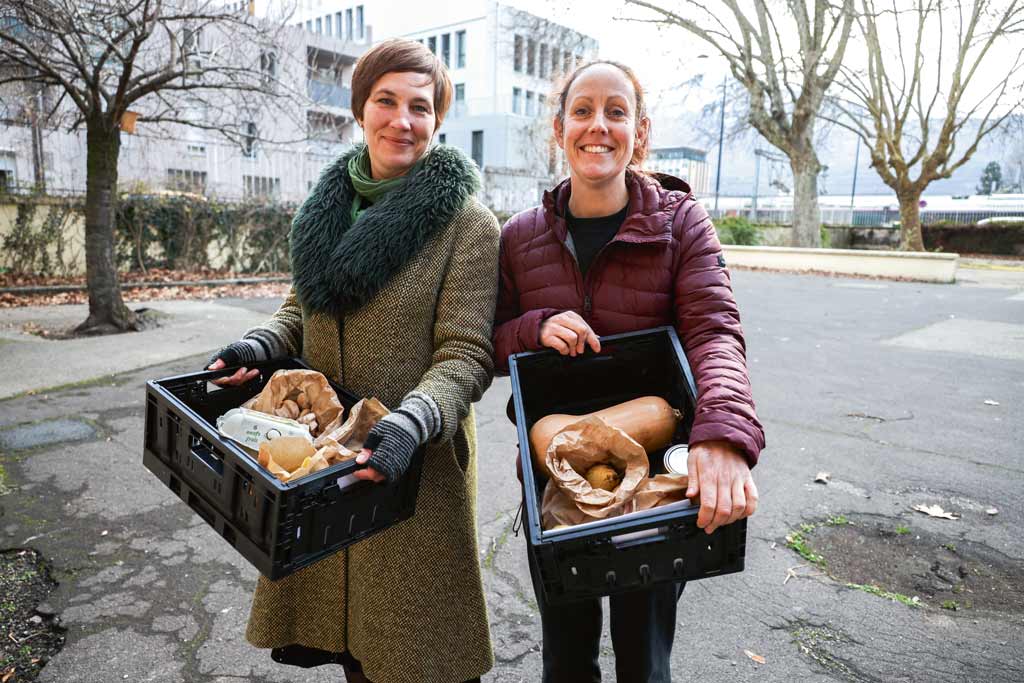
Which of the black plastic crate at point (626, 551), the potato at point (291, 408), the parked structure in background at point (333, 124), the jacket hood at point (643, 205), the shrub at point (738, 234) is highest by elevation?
the parked structure in background at point (333, 124)

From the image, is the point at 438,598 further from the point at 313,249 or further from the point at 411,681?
the point at 313,249

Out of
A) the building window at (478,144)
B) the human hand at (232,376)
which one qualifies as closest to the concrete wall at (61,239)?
the human hand at (232,376)

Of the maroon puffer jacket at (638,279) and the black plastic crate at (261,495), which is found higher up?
the maroon puffer jacket at (638,279)

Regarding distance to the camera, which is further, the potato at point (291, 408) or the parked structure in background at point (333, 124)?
the parked structure in background at point (333, 124)

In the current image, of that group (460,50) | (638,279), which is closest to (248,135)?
(638,279)

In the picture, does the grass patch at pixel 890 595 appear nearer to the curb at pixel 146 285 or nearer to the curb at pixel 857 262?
the curb at pixel 146 285

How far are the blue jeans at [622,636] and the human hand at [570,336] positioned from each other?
642 mm

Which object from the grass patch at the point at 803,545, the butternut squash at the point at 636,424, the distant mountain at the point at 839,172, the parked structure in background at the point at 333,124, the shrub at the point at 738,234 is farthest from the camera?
the distant mountain at the point at 839,172

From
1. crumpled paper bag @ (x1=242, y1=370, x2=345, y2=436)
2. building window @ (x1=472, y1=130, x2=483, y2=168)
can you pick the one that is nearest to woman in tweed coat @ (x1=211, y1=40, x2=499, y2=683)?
crumpled paper bag @ (x1=242, y1=370, x2=345, y2=436)

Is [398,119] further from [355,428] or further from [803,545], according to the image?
[803,545]

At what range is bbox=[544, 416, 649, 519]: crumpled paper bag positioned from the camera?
5.08ft

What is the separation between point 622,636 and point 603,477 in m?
0.52

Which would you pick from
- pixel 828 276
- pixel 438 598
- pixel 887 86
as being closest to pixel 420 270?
pixel 438 598

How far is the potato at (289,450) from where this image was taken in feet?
5.35
